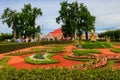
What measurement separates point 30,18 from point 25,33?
4.66 metres

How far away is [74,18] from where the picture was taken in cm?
6744

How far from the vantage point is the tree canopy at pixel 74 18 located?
66.2 meters

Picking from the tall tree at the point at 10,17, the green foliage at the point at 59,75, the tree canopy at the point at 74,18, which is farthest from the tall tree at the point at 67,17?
the green foliage at the point at 59,75

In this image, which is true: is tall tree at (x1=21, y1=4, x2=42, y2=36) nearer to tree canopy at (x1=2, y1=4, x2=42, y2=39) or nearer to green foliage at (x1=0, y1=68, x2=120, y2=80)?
tree canopy at (x1=2, y1=4, x2=42, y2=39)

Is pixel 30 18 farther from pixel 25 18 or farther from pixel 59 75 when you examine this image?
pixel 59 75

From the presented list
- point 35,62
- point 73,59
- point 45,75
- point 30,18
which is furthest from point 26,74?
point 30,18

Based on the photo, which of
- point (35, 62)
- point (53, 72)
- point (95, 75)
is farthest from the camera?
point (35, 62)

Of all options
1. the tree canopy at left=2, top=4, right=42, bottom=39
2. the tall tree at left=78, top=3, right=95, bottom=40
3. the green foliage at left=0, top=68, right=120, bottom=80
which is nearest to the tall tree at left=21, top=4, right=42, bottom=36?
the tree canopy at left=2, top=4, right=42, bottom=39

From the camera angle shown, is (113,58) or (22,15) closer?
(113,58)

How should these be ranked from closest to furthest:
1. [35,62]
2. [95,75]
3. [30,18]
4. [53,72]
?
[95,75]
[53,72]
[35,62]
[30,18]

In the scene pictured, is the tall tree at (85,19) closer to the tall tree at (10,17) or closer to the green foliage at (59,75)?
the tall tree at (10,17)

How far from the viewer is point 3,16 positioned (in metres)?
64.6

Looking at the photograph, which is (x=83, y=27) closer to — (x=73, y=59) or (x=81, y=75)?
(x=73, y=59)

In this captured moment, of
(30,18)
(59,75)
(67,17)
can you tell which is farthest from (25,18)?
(59,75)
